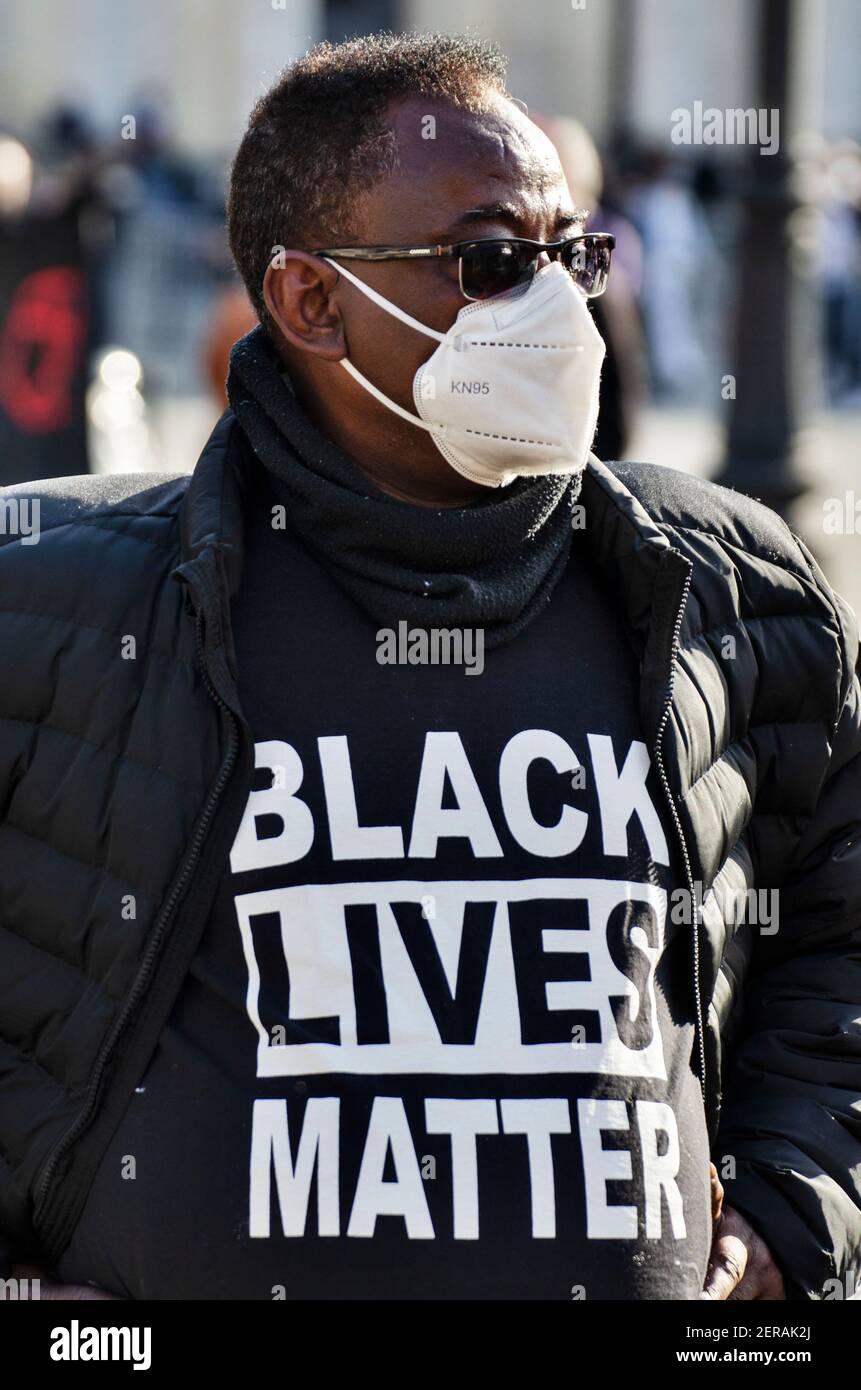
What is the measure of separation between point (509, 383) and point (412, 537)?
0.28 meters

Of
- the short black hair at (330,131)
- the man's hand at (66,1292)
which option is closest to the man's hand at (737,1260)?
the man's hand at (66,1292)

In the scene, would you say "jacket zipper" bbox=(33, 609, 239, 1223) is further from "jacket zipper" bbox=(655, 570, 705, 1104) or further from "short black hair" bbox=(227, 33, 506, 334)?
"short black hair" bbox=(227, 33, 506, 334)

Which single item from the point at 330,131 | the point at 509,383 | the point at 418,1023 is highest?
the point at 330,131

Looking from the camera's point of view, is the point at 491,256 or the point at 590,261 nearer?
the point at 491,256

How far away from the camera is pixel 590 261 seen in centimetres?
264

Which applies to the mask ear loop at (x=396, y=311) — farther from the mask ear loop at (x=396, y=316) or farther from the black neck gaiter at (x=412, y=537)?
the black neck gaiter at (x=412, y=537)

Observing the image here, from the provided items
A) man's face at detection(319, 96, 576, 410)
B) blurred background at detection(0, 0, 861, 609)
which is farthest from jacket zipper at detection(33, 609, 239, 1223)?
blurred background at detection(0, 0, 861, 609)

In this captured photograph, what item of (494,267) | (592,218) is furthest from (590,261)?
(592,218)

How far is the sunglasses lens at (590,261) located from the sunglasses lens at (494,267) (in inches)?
3.1

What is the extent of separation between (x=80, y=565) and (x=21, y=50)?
1156 inches

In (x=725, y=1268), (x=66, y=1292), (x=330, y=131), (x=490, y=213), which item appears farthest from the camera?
(x=330, y=131)

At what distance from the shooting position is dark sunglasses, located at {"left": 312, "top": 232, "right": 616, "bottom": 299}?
2494mm

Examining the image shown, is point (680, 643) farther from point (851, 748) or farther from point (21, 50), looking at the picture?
point (21, 50)

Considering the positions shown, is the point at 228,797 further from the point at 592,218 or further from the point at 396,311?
the point at 592,218
